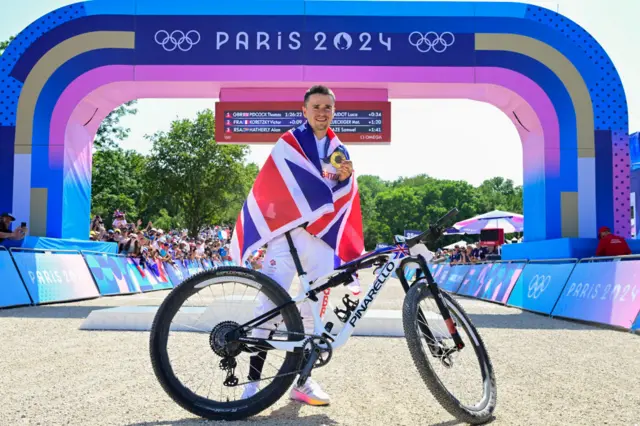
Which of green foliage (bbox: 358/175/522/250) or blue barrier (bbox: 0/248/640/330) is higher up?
green foliage (bbox: 358/175/522/250)

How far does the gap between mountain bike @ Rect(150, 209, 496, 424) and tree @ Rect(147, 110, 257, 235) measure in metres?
37.8

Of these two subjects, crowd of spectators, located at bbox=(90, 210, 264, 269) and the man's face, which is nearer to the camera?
the man's face

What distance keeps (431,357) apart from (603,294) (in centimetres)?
573

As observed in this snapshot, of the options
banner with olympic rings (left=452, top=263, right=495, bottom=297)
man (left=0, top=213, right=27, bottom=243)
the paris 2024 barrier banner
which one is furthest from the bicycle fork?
banner with olympic rings (left=452, top=263, right=495, bottom=297)

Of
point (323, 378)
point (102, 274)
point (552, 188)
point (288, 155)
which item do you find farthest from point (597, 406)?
point (102, 274)

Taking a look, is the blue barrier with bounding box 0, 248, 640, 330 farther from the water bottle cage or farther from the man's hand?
the water bottle cage

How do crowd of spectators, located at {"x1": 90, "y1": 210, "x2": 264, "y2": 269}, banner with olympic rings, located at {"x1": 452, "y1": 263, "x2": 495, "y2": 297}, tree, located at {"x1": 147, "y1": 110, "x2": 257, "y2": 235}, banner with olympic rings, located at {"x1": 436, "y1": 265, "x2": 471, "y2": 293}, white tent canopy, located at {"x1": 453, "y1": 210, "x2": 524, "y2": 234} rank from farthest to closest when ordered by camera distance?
1. tree, located at {"x1": 147, "y1": 110, "x2": 257, "y2": 235}
2. white tent canopy, located at {"x1": 453, "y1": 210, "x2": 524, "y2": 234}
3. banner with olympic rings, located at {"x1": 436, "y1": 265, "x2": 471, "y2": 293}
4. crowd of spectators, located at {"x1": 90, "y1": 210, "x2": 264, "y2": 269}
5. banner with olympic rings, located at {"x1": 452, "y1": 263, "x2": 495, "y2": 297}

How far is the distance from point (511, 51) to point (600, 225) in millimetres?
3640

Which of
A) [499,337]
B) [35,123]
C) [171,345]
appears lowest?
[499,337]

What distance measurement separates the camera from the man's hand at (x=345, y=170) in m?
3.73

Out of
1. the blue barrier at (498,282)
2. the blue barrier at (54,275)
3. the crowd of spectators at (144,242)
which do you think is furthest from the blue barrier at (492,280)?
the blue barrier at (54,275)

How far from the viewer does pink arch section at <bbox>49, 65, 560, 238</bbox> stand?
12016 mm

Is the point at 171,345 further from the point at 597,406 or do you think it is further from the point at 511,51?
the point at 511,51

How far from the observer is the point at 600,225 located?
11539 mm
